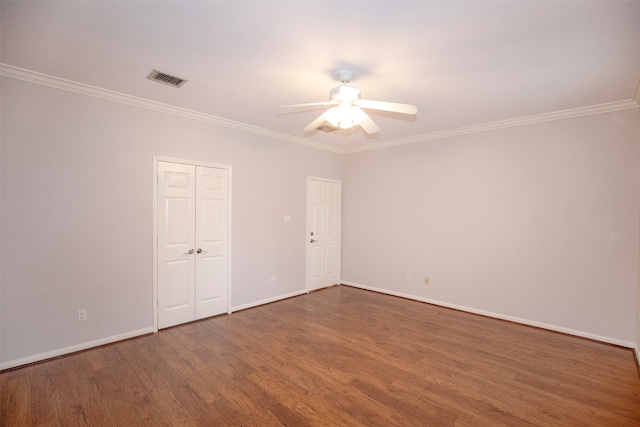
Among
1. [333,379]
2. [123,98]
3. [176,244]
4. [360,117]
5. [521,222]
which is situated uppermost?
[123,98]

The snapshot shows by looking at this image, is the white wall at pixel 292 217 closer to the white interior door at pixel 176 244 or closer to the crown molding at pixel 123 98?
the crown molding at pixel 123 98

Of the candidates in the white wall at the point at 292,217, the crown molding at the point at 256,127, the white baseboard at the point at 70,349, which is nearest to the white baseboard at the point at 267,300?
the white wall at the point at 292,217

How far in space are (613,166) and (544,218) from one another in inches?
34.7

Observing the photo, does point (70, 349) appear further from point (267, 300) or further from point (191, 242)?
point (267, 300)

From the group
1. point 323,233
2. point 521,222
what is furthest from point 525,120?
point 323,233

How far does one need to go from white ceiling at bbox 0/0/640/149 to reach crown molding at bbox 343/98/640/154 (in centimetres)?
19

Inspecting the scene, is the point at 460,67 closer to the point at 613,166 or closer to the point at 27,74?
the point at 613,166

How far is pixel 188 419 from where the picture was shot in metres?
2.17

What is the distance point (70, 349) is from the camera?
3.07 metres

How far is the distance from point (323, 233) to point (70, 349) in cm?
392

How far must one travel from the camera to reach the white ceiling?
1.90m

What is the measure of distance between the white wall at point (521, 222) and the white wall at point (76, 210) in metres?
3.19

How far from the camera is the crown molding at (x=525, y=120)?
11.1ft

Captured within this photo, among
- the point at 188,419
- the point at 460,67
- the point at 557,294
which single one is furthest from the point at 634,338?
the point at 188,419
